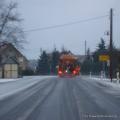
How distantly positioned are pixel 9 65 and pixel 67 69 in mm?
15938

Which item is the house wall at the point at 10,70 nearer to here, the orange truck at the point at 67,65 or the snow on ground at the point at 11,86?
the orange truck at the point at 67,65

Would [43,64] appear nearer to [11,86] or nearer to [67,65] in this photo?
[67,65]

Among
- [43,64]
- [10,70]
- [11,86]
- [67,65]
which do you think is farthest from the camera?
[43,64]

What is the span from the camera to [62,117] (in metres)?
18.6

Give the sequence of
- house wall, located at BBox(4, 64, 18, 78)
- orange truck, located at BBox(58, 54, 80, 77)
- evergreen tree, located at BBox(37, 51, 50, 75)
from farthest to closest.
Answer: evergreen tree, located at BBox(37, 51, 50, 75) < house wall, located at BBox(4, 64, 18, 78) < orange truck, located at BBox(58, 54, 80, 77)

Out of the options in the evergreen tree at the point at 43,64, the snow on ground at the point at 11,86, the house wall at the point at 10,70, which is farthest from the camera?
the evergreen tree at the point at 43,64

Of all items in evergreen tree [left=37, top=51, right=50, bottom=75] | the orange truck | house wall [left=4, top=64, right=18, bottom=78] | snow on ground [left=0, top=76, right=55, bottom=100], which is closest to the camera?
snow on ground [left=0, top=76, right=55, bottom=100]

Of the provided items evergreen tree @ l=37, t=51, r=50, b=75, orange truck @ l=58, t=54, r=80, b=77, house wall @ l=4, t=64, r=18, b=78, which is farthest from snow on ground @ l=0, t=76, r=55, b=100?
evergreen tree @ l=37, t=51, r=50, b=75

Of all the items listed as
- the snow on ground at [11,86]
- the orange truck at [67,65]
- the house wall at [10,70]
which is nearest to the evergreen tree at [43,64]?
the house wall at [10,70]

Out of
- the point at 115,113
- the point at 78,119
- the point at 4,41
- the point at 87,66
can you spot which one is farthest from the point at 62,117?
the point at 87,66

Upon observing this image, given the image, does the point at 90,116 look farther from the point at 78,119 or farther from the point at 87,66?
the point at 87,66

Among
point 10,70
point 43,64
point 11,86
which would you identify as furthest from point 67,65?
point 43,64

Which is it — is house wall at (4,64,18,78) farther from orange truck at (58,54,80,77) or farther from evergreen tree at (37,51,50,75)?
evergreen tree at (37,51,50,75)

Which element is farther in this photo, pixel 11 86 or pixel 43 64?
pixel 43 64
